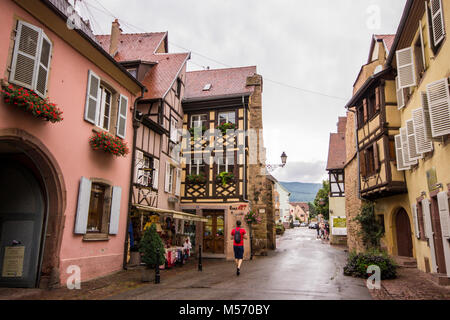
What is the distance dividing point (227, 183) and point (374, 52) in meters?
9.73

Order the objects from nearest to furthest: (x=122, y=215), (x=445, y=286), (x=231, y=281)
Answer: (x=445, y=286) → (x=231, y=281) → (x=122, y=215)

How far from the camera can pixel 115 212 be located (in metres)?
10.6

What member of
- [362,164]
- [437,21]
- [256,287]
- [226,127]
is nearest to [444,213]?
[437,21]

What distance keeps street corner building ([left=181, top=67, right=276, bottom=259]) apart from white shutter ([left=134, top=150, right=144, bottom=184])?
207 inches

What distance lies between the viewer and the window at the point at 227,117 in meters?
18.5

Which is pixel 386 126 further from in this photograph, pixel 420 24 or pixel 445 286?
pixel 445 286

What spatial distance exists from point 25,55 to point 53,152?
2.23 m

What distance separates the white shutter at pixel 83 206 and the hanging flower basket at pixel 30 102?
222 centimetres

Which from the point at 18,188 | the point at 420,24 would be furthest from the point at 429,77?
the point at 18,188

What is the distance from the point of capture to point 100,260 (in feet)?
32.1

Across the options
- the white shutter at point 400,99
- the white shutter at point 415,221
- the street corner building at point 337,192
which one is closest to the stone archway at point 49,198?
the white shutter at point 415,221

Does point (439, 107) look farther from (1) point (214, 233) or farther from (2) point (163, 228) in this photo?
(1) point (214, 233)

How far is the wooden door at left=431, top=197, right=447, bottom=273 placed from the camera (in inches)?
370

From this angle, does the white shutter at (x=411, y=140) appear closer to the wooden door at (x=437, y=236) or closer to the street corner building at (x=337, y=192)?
the wooden door at (x=437, y=236)
